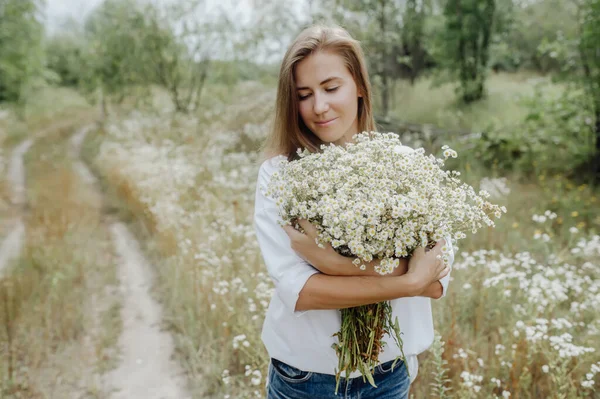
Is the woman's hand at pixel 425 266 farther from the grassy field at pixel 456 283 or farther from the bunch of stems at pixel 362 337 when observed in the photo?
the grassy field at pixel 456 283

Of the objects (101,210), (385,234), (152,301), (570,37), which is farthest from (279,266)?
(101,210)

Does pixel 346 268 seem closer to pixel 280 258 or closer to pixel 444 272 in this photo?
pixel 280 258

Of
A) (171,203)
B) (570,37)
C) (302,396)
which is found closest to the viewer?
(302,396)

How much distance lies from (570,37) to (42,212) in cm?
964

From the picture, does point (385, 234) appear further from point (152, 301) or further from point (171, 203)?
point (171, 203)

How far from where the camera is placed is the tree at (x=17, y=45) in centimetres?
1541

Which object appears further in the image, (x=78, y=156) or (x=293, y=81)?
(x=78, y=156)

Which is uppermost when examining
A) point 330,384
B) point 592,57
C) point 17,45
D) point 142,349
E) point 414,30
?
point 414,30

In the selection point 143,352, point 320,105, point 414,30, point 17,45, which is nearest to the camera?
point 320,105

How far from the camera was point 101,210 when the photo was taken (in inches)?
381

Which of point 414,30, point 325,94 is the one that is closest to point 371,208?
point 325,94

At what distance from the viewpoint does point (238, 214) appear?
5992mm

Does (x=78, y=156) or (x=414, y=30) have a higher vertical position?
(x=414, y=30)

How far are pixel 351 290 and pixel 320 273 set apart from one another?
0.13 metres
